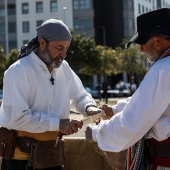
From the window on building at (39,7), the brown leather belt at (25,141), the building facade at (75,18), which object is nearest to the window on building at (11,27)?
the building facade at (75,18)

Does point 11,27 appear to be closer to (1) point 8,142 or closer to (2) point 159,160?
(1) point 8,142

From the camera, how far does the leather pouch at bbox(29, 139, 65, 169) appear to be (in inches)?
139

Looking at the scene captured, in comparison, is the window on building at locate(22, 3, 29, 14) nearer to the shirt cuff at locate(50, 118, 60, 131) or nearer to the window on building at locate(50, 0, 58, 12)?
the window on building at locate(50, 0, 58, 12)

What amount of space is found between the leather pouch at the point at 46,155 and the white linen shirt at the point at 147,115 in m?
0.83

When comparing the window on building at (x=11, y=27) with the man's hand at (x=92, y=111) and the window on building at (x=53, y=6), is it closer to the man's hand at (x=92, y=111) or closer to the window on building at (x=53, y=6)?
the window on building at (x=53, y=6)

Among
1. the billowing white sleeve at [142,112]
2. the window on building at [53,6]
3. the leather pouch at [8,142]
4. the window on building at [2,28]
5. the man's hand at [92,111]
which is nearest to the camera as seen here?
the billowing white sleeve at [142,112]

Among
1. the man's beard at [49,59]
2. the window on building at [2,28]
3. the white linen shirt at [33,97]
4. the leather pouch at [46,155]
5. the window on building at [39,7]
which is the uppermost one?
the window on building at [39,7]

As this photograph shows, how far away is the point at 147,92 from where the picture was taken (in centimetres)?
270

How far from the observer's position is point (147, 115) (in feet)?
8.89

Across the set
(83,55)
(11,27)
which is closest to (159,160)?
(83,55)

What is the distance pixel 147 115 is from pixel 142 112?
3 centimetres

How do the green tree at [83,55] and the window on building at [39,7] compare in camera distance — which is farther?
the window on building at [39,7]

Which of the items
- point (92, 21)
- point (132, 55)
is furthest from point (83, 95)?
point (92, 21)

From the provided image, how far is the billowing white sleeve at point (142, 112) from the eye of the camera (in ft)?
8.82
